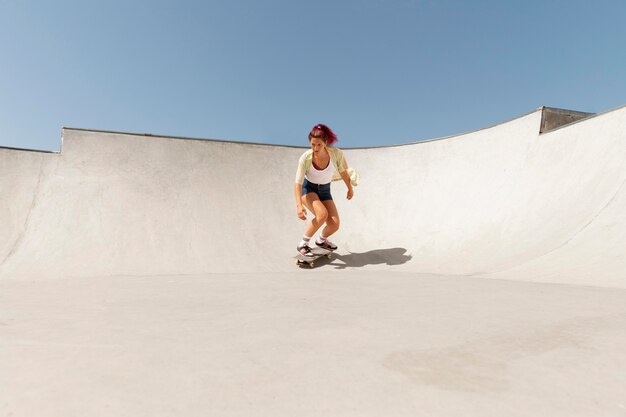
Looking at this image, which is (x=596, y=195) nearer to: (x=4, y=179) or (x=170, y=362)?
(x=170, y=362)

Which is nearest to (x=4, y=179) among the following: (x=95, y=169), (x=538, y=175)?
(x=95, y=169)

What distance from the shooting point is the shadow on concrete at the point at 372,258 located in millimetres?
5723

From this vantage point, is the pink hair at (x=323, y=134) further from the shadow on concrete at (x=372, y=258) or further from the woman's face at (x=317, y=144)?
the shadow on concrete at (x=372, y=258)

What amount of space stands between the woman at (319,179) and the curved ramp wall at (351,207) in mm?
647

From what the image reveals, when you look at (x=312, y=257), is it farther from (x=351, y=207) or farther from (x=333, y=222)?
(x=351, y=207)

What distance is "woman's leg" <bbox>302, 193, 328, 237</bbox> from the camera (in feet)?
18.4

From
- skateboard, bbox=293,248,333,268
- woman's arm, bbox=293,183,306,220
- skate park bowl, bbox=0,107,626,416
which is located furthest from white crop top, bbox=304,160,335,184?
skate park bowl, bbox=0,107,626,416

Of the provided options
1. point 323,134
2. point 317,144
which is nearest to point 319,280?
point 317,144

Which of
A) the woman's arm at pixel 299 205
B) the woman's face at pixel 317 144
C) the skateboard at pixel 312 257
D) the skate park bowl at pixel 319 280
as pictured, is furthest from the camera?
the skateboard at pixel 312 257

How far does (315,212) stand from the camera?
573 cm

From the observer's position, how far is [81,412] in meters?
1.05

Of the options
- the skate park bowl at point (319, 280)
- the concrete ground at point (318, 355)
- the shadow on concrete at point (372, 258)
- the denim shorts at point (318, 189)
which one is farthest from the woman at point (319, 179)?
the concrete ground at point (318, 355)

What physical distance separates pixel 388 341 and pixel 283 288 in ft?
5.87

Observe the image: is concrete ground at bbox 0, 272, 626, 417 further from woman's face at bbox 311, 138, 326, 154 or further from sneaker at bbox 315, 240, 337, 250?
woman's face at bbox 311, 138, 326, 154
